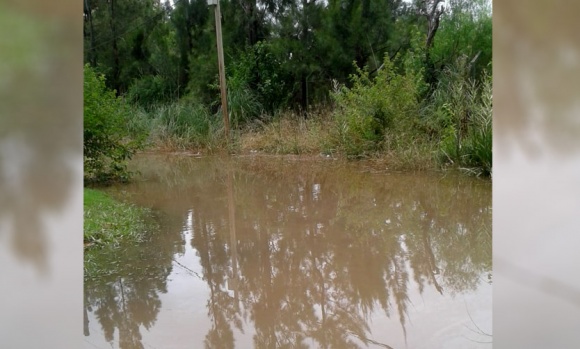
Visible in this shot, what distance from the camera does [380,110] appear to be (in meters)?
5.98

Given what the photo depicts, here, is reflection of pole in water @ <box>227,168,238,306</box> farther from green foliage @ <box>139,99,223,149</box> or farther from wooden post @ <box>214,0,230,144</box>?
green foliage @ <box>139,99,223,149</box>

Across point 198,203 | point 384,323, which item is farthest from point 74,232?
point 198,203

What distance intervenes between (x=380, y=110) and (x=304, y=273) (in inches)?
153

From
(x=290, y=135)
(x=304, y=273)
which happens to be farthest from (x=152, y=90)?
(x=304, y=273)

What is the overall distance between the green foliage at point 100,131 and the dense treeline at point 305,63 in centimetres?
214

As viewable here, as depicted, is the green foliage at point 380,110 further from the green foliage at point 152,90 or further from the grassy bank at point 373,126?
the green foliage at point 152,90

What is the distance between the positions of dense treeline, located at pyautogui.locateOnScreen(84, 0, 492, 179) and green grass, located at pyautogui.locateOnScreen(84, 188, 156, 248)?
2912mm

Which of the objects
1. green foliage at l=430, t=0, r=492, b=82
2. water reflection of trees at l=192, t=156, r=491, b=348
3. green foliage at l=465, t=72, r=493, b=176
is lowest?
water reflection of trees at l=192, t=156, r=491, b=348

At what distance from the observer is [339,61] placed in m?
8.59

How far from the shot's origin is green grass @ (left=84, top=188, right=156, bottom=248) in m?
2.71

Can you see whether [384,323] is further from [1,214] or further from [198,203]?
[198,203]

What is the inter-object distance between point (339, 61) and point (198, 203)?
5.11m

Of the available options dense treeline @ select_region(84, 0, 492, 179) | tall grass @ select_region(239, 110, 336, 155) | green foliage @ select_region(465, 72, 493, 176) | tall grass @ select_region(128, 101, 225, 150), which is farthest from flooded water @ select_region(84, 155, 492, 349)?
tall grass @ select_region(128, 101, 225, 150)

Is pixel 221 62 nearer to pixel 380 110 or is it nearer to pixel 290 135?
pixel 290 135
